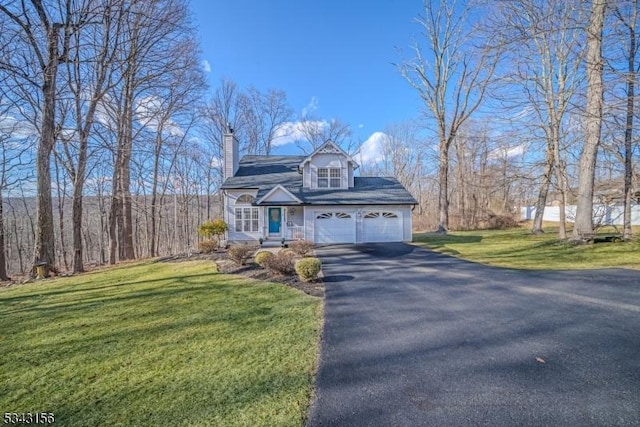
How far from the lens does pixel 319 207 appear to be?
16.6 metres

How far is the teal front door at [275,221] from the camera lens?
17.2 m

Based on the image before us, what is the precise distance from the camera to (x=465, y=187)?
33469mm

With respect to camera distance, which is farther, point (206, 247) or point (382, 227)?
point (382, 227)

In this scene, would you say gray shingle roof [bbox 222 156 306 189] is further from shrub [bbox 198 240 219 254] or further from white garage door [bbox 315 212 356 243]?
shrub [bbox 198 240 219 254]

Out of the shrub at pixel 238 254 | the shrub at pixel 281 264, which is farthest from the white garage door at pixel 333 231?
the shrub at pixel 281 264

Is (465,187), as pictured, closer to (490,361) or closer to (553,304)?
(553,304)

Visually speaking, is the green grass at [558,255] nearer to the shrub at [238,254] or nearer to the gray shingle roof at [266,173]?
the shrub at [238,254]

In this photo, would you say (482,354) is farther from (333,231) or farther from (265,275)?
(333,231)

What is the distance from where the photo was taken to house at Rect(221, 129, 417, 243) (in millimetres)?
16578

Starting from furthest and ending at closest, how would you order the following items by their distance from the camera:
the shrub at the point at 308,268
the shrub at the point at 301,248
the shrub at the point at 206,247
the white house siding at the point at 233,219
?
1. the white house siding at the point at 233,219
2. the shrub at the point at 206,247
3. the shrub at the point at 301,248
4. the shrub at the point at 308,268

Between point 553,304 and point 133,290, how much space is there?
1025 cm

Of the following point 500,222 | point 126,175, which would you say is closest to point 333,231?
point 126,175

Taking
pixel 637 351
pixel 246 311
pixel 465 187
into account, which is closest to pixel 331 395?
pixel 246 311

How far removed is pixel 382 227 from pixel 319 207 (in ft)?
13.2
